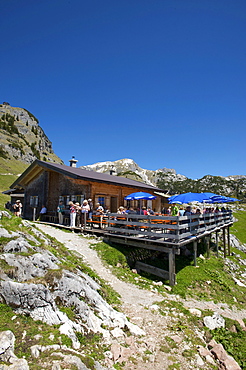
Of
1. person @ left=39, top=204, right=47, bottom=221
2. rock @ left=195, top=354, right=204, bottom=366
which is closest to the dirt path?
rock @ left=195, top=354, right=204, bottom=366

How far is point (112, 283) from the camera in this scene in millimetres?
9203

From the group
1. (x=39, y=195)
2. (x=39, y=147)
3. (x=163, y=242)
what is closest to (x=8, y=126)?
(x=39, y=147)

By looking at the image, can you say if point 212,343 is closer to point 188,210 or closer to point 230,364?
point 230,364

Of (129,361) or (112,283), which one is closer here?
(129,361)

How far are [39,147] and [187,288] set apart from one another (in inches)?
4255

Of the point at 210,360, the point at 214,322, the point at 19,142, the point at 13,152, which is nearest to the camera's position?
the point at 210,360

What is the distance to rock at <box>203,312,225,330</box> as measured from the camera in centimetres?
724

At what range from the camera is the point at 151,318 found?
23.1 feet

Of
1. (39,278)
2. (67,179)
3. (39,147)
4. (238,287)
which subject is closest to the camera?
(39,278)

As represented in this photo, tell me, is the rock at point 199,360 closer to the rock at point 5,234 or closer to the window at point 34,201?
the rock at point 5,234

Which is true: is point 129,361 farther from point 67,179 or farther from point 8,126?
point 8,126

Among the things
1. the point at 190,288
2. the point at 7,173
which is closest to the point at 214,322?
the point at 190,288

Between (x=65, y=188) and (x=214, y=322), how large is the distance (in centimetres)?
1575

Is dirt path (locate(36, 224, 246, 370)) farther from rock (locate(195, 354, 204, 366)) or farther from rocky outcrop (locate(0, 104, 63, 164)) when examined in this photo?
rocky outcrop (locate(0, 104, 63, 164))
